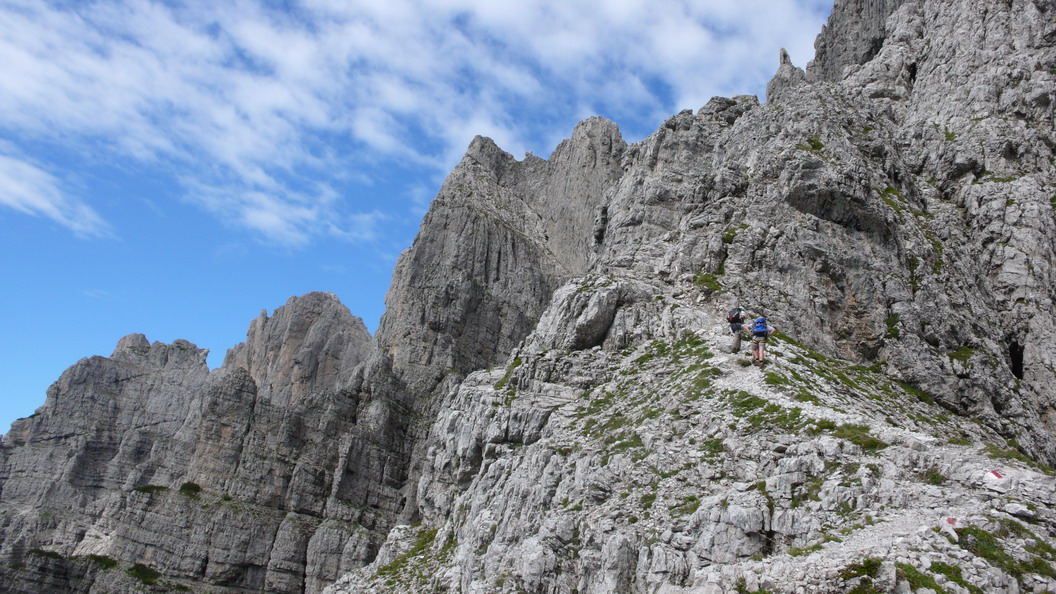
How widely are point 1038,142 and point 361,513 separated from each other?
8023 centimetres

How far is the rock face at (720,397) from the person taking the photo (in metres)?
31.3

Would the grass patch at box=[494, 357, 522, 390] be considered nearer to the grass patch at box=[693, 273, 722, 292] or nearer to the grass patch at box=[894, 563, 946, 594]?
the grass patch at box=[693, 273, 722, 292]

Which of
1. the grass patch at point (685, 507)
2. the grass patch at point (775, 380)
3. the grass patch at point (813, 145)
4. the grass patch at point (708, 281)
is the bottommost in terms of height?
the grass patch at point (685, 507)

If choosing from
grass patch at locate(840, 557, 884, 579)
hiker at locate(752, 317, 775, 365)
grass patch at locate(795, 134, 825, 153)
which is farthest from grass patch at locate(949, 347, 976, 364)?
grass patch at locate(840, 557, 884, 579)

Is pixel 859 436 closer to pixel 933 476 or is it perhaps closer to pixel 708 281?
pixel 933 476

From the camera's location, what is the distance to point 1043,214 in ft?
208

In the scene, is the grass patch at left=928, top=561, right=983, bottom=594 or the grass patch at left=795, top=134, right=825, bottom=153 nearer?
the grass patch at left=928, top=561, right=983, bottom=594

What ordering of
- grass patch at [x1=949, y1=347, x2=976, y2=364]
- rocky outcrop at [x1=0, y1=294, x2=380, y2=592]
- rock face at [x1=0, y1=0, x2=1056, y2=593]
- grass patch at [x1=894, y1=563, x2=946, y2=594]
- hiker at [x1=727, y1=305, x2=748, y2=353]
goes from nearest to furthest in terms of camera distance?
grass patch at [x1=894, y1=563, x2=946, y2=594] < rock face at [x1=0, y1=0, x2=1056, y2=593] < hiker at [x1=727, y1=305, x2=748, y2=353] < grass patch at [x1=949, y1=347, x2=976, y2=364] < rocky outcrop at [x1=0, y1=294, x2=380, y2=592]

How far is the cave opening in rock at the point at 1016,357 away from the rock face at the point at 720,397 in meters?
0.41

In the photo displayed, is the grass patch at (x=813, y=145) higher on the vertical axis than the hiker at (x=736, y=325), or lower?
higher

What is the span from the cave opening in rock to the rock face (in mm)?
405

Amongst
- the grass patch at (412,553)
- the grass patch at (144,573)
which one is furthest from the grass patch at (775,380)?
the grass patch at (144,573)

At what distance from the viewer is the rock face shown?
103 feet

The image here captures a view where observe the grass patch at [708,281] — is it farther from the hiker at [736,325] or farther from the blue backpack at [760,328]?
the blue backpack at [760,328]
